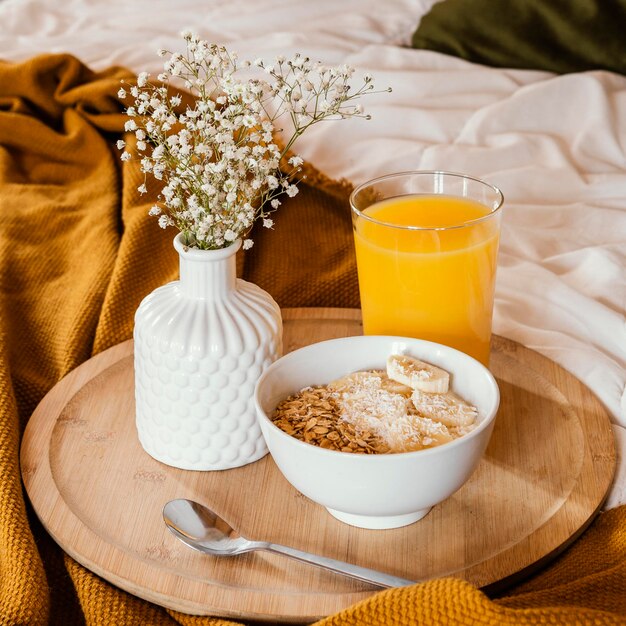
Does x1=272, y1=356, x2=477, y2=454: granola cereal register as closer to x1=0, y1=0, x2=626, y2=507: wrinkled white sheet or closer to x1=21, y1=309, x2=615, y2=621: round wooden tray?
x1=21, y1=309, x2=615, y2=621: round wooden tray

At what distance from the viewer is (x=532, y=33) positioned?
6.19ft

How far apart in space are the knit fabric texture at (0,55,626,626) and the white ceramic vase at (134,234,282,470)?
0.17 m

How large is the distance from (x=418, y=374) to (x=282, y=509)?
19 cm

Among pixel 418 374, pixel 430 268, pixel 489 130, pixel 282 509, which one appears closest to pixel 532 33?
pixel 489 130

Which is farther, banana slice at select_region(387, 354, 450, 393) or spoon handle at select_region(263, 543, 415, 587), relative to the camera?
banana slice at select_region(387, 354, 450, 393)

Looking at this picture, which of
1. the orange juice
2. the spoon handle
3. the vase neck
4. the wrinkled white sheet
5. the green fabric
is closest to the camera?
the spoon handle

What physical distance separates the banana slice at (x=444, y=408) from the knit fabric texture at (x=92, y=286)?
0.53ft

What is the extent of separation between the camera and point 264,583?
0.78 meters

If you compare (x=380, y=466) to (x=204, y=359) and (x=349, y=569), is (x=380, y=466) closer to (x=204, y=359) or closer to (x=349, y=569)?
(x=349, y=569)

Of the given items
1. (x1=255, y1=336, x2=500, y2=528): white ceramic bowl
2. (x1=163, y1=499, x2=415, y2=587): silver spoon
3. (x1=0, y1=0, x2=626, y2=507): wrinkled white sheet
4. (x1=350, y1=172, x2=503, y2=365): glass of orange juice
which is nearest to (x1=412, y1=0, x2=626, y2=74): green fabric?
(x1=0, y1=0, x2=626, y2=507): wrinkled white sheet

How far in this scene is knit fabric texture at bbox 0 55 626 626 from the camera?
0.75m

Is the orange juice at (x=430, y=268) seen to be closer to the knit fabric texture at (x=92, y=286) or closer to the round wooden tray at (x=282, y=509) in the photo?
the round wooden tray at (x=282, y=509)

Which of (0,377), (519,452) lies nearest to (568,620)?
(519,452)

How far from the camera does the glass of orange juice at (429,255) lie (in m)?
0.98
